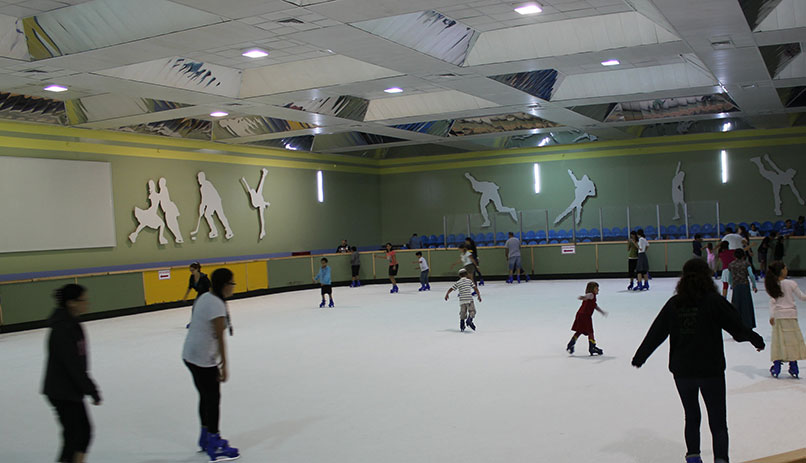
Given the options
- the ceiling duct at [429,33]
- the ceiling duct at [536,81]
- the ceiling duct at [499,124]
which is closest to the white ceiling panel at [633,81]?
the ceiling duct at [536,81]

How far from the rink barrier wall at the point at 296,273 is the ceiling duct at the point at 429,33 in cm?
1040

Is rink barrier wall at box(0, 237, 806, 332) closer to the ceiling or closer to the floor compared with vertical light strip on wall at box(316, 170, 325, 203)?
closer to the floor

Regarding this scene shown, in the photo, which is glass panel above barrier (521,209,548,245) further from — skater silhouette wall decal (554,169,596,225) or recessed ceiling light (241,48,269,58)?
recessed ceiling light (241,48,269,58)

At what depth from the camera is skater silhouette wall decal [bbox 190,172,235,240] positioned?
70.3 feet

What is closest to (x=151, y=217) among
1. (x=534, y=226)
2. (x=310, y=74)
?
(x=310, y=74)

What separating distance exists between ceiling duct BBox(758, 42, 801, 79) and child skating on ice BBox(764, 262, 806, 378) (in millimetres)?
6969

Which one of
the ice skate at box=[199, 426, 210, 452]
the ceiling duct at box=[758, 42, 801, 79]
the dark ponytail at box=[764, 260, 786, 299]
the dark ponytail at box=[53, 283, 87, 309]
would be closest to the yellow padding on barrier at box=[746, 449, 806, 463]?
the dark ponytail at box=[53, 283, 87, 309]

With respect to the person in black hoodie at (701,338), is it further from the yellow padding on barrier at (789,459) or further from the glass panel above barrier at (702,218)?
the glass panel above barrier at (702,218)

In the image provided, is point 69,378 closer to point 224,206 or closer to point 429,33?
point 429,33

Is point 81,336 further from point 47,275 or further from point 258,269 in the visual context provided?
point 258,269

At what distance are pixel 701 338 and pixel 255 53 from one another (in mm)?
9997

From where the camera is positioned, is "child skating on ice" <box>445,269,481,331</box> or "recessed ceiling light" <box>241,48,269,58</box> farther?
"recessed ceiling light" <box>241,48,269,58</box>

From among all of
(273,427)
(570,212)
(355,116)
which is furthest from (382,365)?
(570,212)

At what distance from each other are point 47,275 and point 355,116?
853 centimetres
